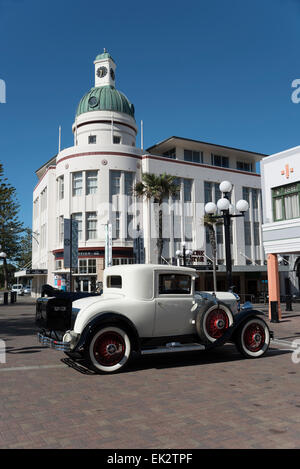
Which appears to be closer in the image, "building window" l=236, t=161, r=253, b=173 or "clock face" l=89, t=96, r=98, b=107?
"clock face" l=89, t=96, r=98, b=107

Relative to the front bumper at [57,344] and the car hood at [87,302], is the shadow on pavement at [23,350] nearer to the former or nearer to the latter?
the front bumper at [57,344]

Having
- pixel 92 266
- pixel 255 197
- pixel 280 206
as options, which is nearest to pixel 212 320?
pixel 280 206

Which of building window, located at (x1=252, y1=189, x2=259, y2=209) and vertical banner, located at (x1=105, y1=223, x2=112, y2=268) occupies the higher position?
building window, located at (x1=252, y1=189, x2=259, y2=209)

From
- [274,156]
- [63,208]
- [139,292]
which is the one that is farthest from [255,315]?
[63,208]

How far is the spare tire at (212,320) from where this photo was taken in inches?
297

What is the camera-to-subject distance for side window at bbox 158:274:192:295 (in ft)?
25.0

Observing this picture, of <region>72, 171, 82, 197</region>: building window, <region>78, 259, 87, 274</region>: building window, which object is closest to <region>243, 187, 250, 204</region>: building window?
<region>72, 171, 82, 197</region>: building window

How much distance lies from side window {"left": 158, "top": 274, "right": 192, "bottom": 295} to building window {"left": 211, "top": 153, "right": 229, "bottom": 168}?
1429 inches

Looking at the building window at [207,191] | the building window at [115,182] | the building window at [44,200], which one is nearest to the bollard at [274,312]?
the building window at [115,182]

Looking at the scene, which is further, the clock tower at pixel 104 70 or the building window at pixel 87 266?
the clock tower at pixel 104 70

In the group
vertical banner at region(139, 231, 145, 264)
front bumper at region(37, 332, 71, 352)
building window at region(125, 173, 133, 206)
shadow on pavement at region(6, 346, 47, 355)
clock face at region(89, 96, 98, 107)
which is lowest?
shadow on pavement at region(6, 346, 47, 355)

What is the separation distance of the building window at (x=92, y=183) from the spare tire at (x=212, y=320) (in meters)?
28.9

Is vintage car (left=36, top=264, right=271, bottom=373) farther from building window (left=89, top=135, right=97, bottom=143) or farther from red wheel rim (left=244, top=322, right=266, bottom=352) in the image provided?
building window (left=89, top=135, right=97, bottom=143)
